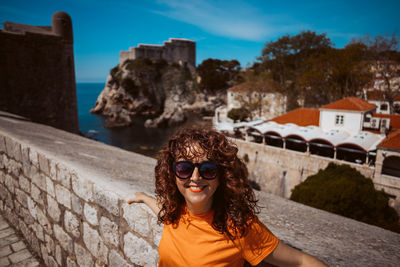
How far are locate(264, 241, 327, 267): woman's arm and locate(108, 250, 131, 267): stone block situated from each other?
1.09 m

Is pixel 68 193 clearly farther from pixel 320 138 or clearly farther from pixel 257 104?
pixel 257 104

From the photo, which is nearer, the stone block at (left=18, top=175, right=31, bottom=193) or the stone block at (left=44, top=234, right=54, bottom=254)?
the stone block at (left=44, top=234, right=54, bottom=254)

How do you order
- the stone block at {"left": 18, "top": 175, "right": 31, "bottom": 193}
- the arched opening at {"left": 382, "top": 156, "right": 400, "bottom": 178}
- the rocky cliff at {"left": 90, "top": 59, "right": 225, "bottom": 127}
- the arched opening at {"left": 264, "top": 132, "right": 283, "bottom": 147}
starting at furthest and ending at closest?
the rocky cliff at {"left": 90, "top": 59, "right": 225, "bottom": 127}, the arched opening at {"left": 264, "top": 132, "right": 283, "bottom": 147}, the arched opening at {"left": 382, "top": 156, "right": 400, "bottom": 178}, the stone block at {"left": 18, "top": 175, "right": 31, "bottom": 193}

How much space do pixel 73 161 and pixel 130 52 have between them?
220ft

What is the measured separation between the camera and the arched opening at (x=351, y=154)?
15.3m

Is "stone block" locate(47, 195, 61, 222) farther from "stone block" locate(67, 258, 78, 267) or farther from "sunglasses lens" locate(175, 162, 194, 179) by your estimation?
"sunglasses lens" locate(175, 162, 194, 179)

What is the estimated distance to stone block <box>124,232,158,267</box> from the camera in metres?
1.48

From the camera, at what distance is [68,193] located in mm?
2098

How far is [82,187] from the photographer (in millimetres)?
1932

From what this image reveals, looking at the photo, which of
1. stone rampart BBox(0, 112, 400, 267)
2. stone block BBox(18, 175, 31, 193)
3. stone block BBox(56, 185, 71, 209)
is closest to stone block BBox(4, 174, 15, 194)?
stone rampart BBox(0, 112, 400, 267)

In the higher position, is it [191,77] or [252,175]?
[191,77]

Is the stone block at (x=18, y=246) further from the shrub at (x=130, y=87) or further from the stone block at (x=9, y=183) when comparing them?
the shrub at (x=130, y=87)

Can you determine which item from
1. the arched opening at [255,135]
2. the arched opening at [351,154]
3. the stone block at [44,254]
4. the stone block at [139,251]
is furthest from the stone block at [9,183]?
the arched opening at [255,135]

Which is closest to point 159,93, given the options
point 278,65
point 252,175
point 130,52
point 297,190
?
point 130,52
